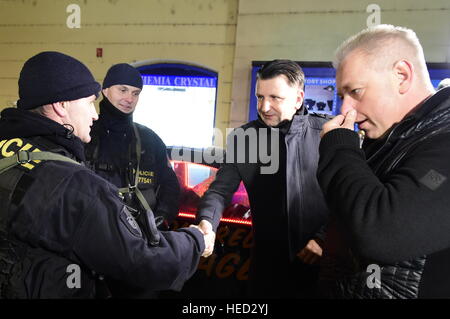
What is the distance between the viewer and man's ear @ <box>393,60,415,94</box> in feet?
3.41

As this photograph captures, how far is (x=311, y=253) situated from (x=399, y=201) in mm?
949

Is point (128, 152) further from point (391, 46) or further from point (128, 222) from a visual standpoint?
point (391, 46)

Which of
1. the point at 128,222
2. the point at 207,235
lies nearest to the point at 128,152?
the point at 207,235

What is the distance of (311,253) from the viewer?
1702 millimetres

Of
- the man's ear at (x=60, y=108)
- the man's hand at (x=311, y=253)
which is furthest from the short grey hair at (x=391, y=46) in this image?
the man's ear at (x=60, y=108)

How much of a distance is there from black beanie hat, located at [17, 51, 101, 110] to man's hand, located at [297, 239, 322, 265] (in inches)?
48.1

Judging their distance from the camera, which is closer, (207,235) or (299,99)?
(207,235)

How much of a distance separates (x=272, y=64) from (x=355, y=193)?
1.21m

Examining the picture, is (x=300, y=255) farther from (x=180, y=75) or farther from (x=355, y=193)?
(x=180, y=75)

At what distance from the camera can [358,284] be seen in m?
1.04

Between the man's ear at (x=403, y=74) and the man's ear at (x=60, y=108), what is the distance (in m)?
1.14
